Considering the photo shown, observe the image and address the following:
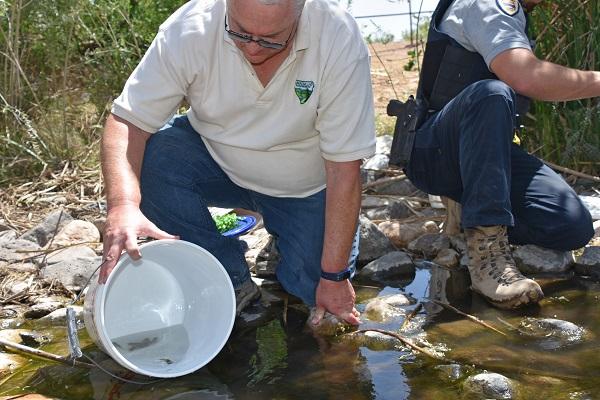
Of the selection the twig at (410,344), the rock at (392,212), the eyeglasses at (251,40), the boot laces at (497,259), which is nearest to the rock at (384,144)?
the rock at (392,212)

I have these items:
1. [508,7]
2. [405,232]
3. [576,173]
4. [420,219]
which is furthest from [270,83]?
[576,173]

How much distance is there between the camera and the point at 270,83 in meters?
2.99

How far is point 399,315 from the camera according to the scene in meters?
3.29

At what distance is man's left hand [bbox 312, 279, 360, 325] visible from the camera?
308 centimetres

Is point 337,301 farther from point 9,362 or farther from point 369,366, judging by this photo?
point 9,362

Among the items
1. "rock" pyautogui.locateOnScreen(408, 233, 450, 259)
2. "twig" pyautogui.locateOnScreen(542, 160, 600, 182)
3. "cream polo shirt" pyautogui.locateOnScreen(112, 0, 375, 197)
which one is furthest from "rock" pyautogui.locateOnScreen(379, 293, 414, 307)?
"twig" pyautogui.locateOnScreen(542, 160, 600, 182)

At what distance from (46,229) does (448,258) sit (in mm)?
1748

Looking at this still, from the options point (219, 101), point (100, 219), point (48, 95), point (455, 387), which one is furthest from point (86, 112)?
point (455, 387)

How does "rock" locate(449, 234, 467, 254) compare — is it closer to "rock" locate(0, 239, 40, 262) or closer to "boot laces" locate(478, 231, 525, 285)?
"boot laces" locate(478, 231, 525, 285)

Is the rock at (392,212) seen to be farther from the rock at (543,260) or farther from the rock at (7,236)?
the rock at (7,236)

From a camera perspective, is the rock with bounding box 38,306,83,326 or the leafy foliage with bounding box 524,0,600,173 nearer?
the rock with bounding box 38,306,83,326

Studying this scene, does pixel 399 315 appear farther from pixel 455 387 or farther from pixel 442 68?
pixel 442 68

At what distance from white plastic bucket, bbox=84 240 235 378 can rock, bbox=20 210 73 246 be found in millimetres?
1276

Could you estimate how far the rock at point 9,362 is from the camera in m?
2.97
